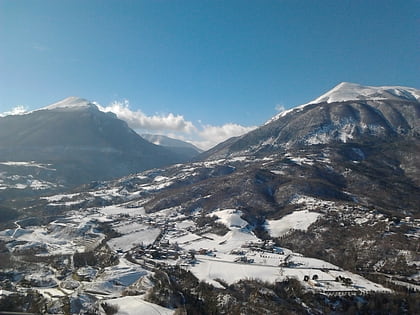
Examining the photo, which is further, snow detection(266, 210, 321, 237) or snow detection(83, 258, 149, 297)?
snow detection(266, 210, 321, 237)

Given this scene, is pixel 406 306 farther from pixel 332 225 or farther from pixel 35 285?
pixel 35 285

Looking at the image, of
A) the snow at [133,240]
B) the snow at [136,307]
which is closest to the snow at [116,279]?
the snow at [136,307]

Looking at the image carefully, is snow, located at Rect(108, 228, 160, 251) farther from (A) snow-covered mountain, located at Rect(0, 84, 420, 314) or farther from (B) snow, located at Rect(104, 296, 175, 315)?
(B) snow, located at Rect(104, 296, 175, 315)

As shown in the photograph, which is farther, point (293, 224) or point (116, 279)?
point (293, 224)

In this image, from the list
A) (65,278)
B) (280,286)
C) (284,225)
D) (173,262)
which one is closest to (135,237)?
(173,262)

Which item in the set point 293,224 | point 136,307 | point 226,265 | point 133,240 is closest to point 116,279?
point 136,307

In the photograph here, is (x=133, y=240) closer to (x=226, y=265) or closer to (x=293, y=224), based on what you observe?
(x=226, y=265)

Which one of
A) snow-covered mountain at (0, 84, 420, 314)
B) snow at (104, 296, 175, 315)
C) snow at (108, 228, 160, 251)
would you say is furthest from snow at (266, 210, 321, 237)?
snow at (104, 296, 175, 315)

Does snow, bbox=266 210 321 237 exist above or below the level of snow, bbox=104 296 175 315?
above

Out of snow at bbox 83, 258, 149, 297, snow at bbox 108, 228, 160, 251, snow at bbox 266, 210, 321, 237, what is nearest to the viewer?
snow at bbox 83, 258, 149, 297

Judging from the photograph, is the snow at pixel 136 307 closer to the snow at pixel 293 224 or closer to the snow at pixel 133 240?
the snow at pixel 133 240
